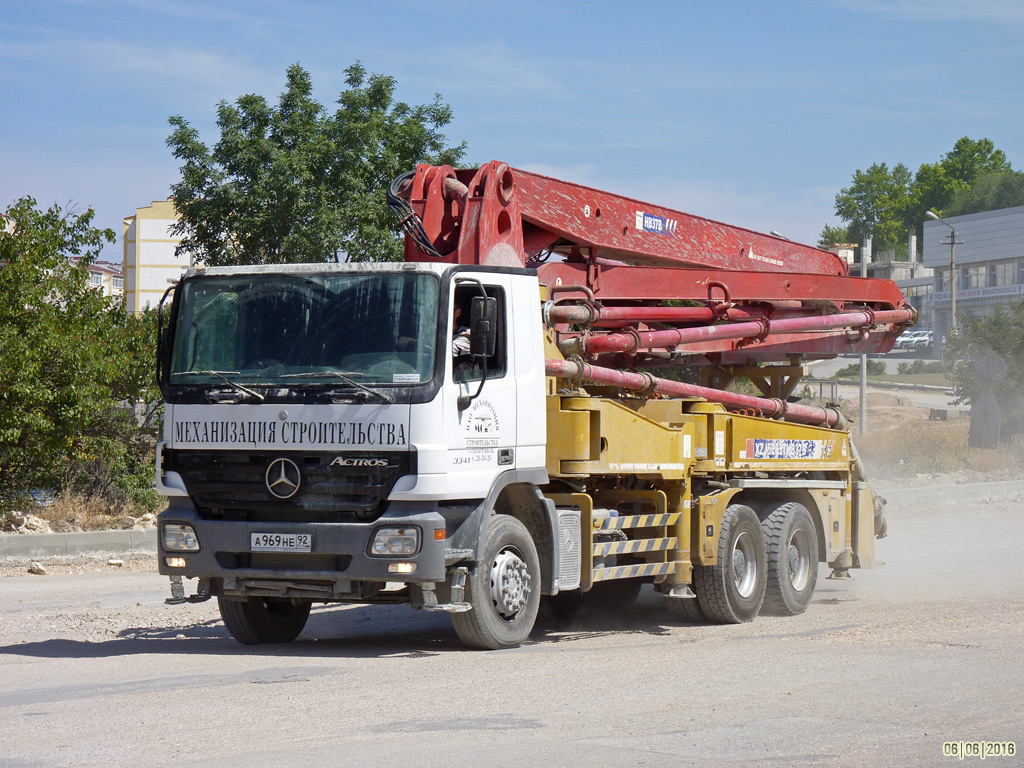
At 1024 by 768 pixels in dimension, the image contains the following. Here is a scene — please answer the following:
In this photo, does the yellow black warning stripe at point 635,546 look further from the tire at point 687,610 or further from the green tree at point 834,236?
the green tree at point 834,236

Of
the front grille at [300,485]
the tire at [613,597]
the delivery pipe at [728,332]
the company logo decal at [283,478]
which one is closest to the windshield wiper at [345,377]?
the front grille at [300,485]

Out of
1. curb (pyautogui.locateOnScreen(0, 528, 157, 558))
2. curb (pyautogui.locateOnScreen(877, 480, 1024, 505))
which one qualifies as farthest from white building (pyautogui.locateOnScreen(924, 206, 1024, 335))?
curb (pyautogui.locateOnScreen(0, 528, 157, 558))

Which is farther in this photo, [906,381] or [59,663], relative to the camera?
[906,381]

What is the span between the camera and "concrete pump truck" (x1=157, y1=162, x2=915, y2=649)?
8086 millimetres

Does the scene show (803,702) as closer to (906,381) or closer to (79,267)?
(79,267)

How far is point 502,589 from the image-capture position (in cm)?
857

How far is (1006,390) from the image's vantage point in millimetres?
38562

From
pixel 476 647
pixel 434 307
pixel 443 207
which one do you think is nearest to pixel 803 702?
pixel 476 647

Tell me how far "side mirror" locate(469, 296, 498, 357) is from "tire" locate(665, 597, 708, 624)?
12.3 feet

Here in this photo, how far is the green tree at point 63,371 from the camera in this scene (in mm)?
15641

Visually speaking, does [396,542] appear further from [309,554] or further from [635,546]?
[635,546]

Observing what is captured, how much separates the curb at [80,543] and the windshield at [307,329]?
8.16 m

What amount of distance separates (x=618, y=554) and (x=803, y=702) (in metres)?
3.16
